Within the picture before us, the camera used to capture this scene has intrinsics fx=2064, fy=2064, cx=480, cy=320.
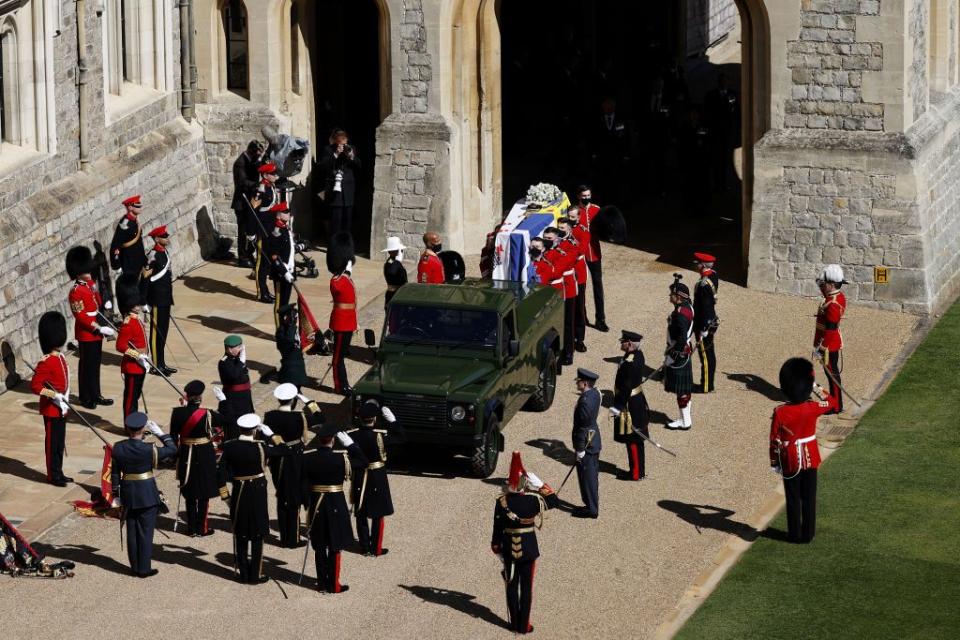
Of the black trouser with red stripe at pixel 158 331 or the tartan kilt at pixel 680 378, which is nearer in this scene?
the tartan kilt at pixel 680 378

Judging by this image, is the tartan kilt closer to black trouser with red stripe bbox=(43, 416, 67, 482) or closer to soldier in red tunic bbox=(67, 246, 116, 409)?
soldier in red tunic bbox=(67, 246, 116, 409)

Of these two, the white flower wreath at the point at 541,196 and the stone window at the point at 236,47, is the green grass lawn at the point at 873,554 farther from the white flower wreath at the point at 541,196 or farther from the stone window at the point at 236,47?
the stone window at the point at 236,47

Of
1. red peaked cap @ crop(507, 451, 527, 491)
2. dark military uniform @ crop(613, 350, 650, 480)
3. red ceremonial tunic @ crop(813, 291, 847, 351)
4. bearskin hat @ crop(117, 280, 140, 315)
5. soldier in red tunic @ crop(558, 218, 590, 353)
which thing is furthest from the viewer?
soldier in red tunic @ crop(558, 218, 590, 353)

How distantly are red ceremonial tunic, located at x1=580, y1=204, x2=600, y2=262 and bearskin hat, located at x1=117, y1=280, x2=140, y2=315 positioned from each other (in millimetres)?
5527

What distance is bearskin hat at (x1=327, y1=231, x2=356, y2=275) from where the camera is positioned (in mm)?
23531

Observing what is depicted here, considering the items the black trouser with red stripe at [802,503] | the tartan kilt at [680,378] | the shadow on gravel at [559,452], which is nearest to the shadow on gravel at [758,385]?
the tartan kilt at [680,378]

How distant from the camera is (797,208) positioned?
1064 inches

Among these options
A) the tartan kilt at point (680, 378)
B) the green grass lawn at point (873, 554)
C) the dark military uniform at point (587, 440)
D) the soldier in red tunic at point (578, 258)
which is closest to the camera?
the green grass lawn at point (873, 554)

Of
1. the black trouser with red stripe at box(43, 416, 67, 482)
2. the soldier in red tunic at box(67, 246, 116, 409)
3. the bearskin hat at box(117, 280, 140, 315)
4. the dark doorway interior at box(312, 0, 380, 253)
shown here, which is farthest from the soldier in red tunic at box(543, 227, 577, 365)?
the black trouser with red stripe at box(43, 416, 67, 482)

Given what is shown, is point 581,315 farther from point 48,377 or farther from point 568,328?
point 48,377

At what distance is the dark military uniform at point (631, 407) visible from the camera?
68.0ft

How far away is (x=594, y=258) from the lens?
83.3ft

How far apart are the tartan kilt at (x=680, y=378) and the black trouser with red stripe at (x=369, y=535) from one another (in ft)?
14.9

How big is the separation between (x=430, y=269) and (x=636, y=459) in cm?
434
